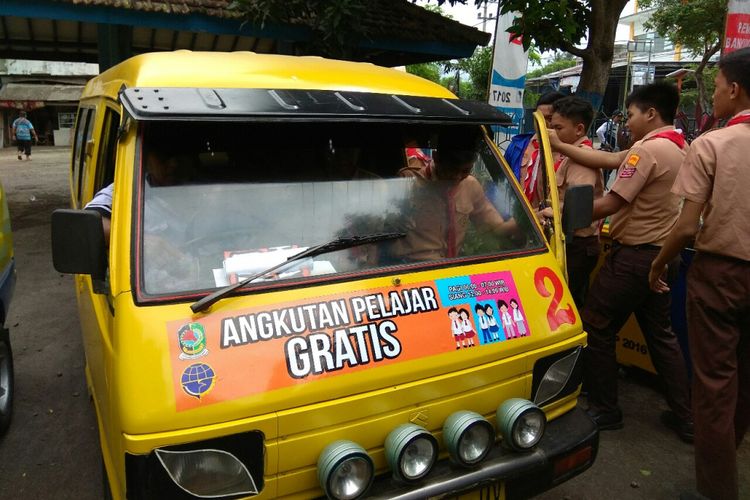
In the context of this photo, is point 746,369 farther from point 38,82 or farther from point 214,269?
point 38,82

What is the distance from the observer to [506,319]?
2.29 metres

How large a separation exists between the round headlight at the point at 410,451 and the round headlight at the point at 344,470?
89mm

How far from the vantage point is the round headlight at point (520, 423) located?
2.13 metres

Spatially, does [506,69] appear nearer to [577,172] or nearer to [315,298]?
[577,172]

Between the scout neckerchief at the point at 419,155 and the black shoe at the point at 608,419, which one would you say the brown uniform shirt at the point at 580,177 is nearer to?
the black shoe at the point at 608,419

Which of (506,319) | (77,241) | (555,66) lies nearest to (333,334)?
(506,319)

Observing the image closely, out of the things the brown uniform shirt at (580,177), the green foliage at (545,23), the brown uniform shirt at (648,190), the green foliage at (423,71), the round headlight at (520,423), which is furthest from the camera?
the green foliage at (423,71)

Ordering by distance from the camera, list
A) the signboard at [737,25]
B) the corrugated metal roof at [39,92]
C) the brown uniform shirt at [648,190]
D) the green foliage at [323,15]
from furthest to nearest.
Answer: the corrugated metal roof at [39,92] → the green foliage at [323,15] → the signboard at [737,25] → the brown uniform shirt at [648,190]

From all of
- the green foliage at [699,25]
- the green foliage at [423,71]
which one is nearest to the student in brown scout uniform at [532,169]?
the green foliage at [699,25]

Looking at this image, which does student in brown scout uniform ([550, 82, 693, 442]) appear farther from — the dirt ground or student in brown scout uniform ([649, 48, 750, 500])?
student in brown scout uniform ([649, 48, 750, 500])

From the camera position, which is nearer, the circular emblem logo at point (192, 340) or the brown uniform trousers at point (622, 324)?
the circular emblem logo at point (192, 340)

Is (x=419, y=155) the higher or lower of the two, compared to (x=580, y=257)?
higher

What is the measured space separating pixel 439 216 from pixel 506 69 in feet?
15.1

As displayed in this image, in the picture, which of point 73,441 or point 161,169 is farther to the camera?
point 73,441
